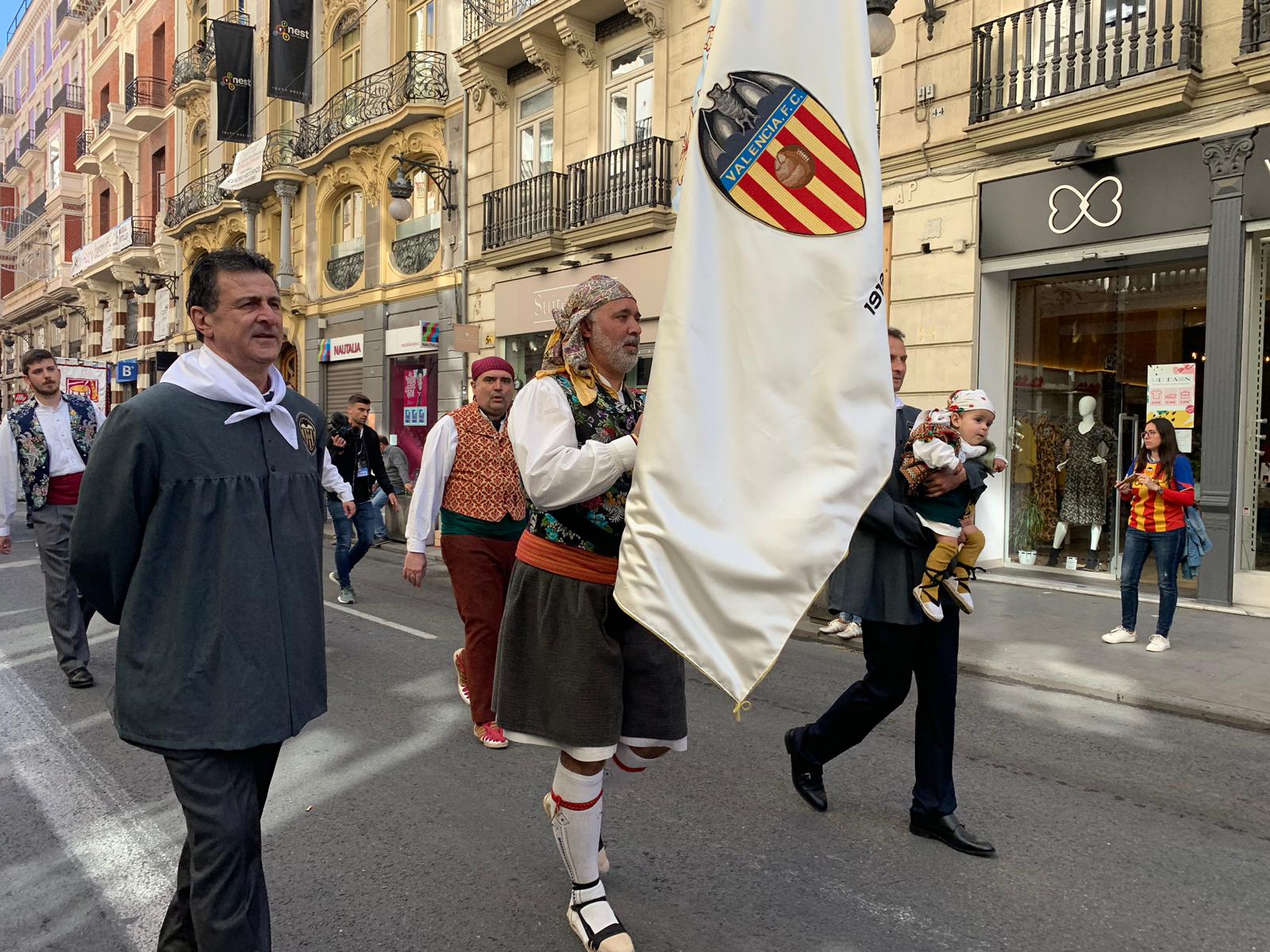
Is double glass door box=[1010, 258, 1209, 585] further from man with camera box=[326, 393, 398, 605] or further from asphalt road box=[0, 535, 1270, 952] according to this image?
man with camera box=[326, 393, 398, 605]

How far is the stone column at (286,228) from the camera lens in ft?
76.5

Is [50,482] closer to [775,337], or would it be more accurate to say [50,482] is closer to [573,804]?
[573,804]

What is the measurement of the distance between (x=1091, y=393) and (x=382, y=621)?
8.11 m

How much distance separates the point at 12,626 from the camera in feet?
25.1

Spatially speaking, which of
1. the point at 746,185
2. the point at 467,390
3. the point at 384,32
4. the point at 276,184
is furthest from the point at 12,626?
the point at 276,184

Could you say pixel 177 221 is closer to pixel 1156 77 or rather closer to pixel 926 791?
pixel 1156 77

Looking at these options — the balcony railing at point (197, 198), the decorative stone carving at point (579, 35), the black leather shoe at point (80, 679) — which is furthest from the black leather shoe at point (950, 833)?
the balcony railing at point (197, 198)

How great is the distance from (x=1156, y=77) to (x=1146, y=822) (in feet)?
25.9

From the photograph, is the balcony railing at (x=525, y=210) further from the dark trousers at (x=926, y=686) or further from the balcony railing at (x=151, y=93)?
the balcony railing at (x=151, y=93)

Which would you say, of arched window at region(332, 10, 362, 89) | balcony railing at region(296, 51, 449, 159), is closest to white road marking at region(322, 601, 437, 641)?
balcony railing at region(296, 51, 449, 159)

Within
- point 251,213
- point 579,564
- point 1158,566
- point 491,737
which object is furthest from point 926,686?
point 251,213

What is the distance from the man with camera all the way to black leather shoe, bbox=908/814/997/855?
606cm

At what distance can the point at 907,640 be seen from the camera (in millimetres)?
3564

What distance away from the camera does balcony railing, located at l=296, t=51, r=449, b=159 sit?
1902 centimetres
